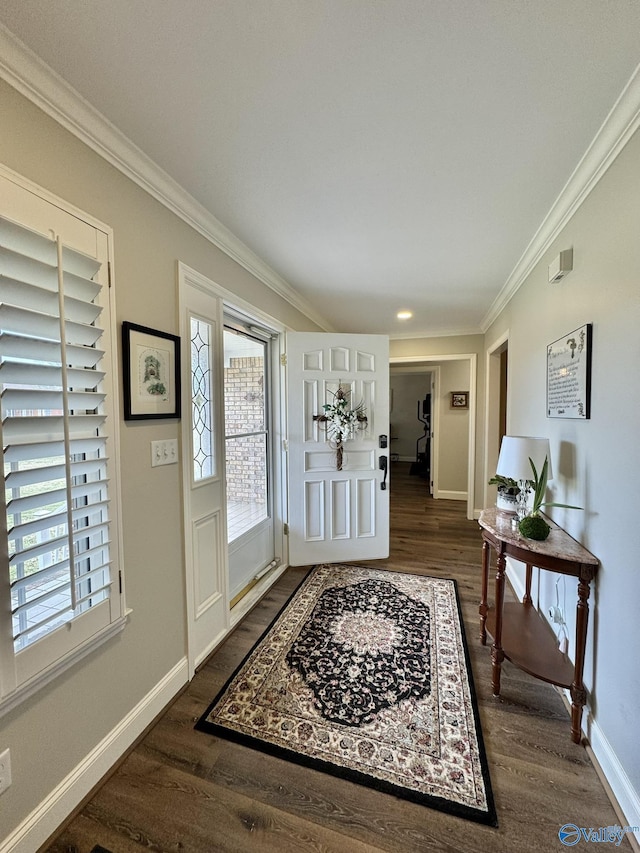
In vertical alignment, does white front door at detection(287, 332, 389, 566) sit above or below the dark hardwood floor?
above

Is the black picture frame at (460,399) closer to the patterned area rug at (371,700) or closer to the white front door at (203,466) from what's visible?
the patterned area rug at (371,700)

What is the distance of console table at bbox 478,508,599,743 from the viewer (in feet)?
4.60

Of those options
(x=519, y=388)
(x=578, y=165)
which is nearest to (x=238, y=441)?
(x=519, y=388)

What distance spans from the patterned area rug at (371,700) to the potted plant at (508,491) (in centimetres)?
88

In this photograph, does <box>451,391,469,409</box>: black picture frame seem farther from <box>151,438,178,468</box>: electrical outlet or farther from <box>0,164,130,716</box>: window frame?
<box>0,164,130,716</box>: window frame

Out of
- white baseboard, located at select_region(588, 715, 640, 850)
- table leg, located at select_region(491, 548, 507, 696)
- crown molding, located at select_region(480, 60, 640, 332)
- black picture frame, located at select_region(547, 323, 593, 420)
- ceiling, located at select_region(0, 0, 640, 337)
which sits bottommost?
white baseboard, located at select_region(588, 715, 640, 850)

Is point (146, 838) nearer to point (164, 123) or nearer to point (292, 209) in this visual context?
point (164, 123)

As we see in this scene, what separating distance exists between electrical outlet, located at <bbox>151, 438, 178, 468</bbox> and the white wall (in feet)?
6.20

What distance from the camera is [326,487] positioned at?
303 cm

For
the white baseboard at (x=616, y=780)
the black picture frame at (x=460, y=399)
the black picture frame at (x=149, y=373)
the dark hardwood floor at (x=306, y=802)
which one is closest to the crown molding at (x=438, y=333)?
the black picture frame at (x=460, y=399)

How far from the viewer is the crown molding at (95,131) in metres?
0.99

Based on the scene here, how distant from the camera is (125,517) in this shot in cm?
140

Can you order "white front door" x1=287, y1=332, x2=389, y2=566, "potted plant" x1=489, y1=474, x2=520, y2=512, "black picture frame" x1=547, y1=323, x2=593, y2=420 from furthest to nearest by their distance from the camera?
"white front door" x1=287, y1=332, x2=389, y2=566 < "potted plant" x1=489, y1=474, x2=520, y2=512 < "black picture frame" x1=547, y1=323, x2=593, y2=420

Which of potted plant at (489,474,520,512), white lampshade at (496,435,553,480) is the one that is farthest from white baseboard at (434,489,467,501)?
white lampshade at (496,435,553,480)
